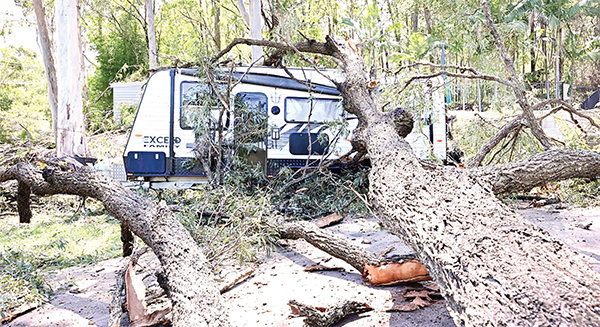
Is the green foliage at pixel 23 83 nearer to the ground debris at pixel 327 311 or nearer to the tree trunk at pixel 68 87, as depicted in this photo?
the tree trunk at pixel 68 87

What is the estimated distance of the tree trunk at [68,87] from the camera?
988 centimetres

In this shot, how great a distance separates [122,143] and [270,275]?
971 centimetres

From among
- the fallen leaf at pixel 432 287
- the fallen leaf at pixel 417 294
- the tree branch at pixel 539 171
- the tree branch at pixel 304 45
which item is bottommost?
the fallen leaf at pixel 432 287

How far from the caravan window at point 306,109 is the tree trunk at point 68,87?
4915 mm

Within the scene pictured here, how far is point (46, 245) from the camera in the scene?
602 centimetres

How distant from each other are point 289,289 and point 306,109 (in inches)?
213

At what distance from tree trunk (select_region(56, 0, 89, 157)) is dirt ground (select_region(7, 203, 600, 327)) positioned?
5.58m

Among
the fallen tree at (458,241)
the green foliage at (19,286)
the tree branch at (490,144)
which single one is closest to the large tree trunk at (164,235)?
the fallen tree at (458,241)

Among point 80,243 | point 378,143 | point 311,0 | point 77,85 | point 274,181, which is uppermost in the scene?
point 311,0

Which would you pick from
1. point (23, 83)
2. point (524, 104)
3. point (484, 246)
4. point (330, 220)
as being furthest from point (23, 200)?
point (23, 83)

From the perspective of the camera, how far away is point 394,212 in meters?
2.81

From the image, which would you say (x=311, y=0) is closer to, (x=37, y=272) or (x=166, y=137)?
(x=166, y=137)

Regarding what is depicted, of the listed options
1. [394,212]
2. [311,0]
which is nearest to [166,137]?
[394,212]

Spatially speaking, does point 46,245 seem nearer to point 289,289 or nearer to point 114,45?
point 289,289
